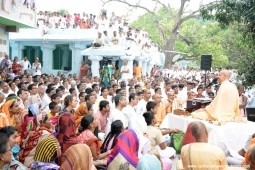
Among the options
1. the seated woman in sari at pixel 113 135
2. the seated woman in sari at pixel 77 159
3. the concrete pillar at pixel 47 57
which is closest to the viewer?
the seated woman in sari at pixel 77 159

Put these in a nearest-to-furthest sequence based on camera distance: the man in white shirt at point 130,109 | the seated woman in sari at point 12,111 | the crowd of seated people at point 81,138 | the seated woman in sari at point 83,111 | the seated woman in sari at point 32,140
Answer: the crowd of seated people at point 81,138 < the seated woman in sari at point 32,140 < the seated woman in sari at point 12,111 < the seated woman in sari at point 83,111 < the man in white shirt at point 130,109

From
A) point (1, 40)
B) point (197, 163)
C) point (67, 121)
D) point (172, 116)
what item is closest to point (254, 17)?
point (172, 116)

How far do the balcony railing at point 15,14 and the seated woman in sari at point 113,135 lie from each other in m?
8.47

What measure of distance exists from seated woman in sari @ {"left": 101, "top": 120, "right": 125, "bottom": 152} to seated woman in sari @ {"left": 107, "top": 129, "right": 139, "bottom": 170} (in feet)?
2.26

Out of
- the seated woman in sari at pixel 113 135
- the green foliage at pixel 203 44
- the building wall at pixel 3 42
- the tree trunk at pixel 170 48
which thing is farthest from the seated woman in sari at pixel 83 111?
the tree trunk at pixel 170 48

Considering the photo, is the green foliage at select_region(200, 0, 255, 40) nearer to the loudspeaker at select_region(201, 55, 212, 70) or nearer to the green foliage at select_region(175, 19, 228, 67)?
the loudspeaker at select_region(201, 55, 212, 70)

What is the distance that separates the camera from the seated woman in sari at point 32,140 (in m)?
5.92

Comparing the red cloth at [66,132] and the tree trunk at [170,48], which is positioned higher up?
the tree trunk at [170,48]

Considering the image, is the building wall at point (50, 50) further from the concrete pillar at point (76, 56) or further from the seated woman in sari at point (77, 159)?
the seated woman in sari at point (77, 159)

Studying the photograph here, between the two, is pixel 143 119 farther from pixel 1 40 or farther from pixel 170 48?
pixel 170 48

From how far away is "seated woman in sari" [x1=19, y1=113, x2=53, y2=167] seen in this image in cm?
592

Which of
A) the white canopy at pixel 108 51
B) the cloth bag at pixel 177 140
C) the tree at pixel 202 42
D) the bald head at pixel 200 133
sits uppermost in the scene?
the tree at pixel 202 42

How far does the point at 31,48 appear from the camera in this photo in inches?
1007

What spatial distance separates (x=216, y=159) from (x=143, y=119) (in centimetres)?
204
